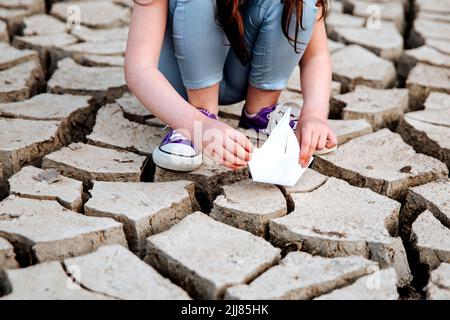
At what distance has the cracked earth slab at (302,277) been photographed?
1392 mm

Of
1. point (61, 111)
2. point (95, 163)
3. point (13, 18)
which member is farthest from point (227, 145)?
point (13, 18)

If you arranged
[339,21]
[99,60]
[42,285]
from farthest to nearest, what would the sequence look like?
[339,21] < [99,60] < [42,285]

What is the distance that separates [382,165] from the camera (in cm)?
201

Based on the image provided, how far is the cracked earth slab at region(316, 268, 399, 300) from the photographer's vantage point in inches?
55.3

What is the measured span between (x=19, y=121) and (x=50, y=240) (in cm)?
69

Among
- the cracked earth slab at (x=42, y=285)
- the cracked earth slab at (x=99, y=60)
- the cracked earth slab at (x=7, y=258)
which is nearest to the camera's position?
the cracked earth slab at (x=42, y=285)

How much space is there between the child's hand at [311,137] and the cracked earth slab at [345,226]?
0.12 m

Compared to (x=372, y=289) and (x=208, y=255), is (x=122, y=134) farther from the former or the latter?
(x=372, y=289)

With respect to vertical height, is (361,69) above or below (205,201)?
above

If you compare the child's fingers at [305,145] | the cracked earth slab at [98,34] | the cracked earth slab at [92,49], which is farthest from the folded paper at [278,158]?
the cracked earth slab at [98,34]

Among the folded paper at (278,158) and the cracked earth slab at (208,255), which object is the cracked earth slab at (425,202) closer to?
the folded paper at (278,158)

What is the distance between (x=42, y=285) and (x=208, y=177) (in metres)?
0.60

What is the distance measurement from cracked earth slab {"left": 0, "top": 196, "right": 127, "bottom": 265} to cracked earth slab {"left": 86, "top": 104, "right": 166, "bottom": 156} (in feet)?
1.28
